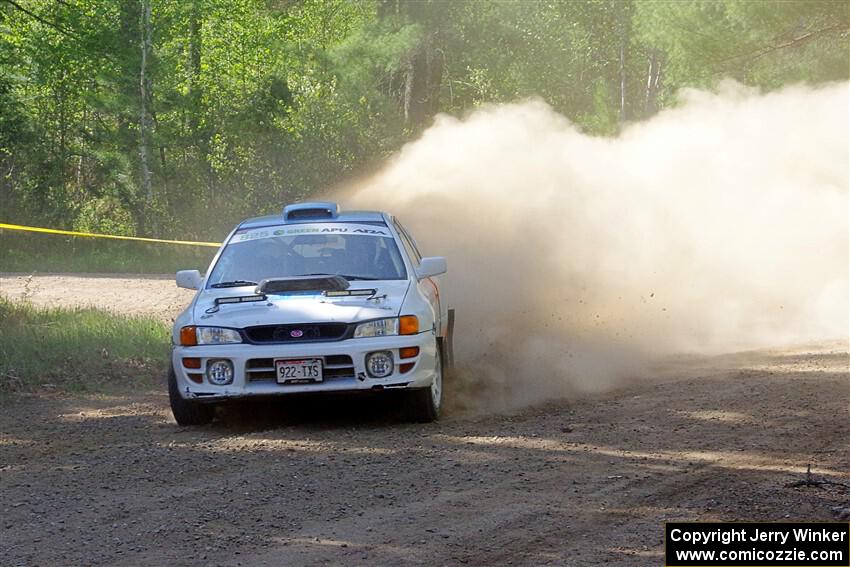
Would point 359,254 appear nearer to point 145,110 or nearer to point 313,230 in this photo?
point 313,230

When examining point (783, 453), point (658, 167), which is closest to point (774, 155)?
point (658, 167)

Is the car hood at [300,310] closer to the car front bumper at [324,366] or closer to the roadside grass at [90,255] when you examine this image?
the car front bumper at [324,366]

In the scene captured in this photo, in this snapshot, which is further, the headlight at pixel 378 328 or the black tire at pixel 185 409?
the black tire at pixel 185 409

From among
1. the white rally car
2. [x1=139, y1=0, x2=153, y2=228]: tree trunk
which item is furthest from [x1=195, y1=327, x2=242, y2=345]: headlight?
[x1=139, y1=0, x2=153, y2=228]: tree trunk

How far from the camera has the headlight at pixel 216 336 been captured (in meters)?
9.25

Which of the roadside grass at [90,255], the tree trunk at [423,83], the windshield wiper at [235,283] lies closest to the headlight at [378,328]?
the windshield wiper at [235,283]

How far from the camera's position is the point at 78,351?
44.7 ft

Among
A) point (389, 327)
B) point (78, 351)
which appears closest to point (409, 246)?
point (389, 327)

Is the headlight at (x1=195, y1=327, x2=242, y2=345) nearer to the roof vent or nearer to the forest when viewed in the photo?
the roof vent

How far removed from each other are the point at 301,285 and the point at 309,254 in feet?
2.58

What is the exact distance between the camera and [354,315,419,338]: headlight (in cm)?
922

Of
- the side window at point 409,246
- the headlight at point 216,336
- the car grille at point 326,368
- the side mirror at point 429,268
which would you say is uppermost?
the side window at point 409,246

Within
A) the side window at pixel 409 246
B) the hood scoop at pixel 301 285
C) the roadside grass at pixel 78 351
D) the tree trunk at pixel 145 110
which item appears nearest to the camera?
the hood scoop at pixel 301 285

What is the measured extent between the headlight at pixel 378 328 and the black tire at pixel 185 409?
57.0 inches
